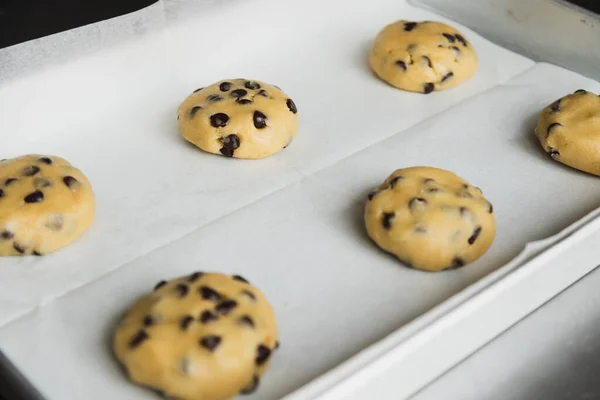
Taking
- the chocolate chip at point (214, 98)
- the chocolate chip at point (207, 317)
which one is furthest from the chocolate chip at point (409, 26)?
the chocolate chip at point (207, 317)

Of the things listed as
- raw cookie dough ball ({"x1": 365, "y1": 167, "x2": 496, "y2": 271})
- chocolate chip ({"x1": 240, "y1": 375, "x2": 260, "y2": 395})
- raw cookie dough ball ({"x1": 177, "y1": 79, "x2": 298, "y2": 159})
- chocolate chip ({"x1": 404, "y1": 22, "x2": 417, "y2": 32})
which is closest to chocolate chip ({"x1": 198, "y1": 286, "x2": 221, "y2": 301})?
chocolate chip ({"x1": 240, "y1": 375, "x2": 260, "y2": 395})

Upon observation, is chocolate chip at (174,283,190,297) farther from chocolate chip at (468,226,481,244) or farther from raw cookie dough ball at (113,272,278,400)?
chocolate chip at (468,226,481,244)

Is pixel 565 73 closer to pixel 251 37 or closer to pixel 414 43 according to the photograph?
pixel 414 43

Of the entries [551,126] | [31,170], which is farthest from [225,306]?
[551,126]

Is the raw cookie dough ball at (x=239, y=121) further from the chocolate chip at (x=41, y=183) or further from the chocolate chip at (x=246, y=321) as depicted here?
the chocolate chip at (x=246, y=321)

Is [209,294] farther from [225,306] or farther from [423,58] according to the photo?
[423,58]

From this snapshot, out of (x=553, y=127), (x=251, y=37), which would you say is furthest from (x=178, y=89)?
(x=553, y=127)
